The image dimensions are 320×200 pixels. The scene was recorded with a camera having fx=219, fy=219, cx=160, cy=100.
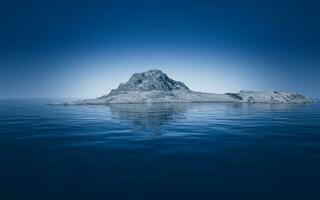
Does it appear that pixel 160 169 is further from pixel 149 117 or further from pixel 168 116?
pixel 168 116

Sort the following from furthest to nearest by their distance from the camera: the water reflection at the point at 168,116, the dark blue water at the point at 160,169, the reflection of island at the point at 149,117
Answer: the water reflection at the point at 168,116
the reflection of island at the point at 149,117
the dark blue water at the point at 160,169

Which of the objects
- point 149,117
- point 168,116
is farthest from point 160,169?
point 168,116

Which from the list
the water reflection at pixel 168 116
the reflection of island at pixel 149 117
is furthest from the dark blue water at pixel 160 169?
the reflection of island at pixel 149 117

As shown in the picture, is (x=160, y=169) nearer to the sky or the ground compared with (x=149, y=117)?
nearer to the ground

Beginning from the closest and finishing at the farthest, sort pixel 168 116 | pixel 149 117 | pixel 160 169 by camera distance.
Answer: pixel 160 169 < pixel 149 117 < pixel 168 116

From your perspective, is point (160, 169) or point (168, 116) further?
point (168, 116)

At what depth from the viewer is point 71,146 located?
23141 mm

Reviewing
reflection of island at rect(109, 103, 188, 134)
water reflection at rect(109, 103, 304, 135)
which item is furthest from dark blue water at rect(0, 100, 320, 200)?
reflection of island at rect(109, 103, 188, 134)

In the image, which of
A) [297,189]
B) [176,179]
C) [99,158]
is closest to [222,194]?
[176,179]

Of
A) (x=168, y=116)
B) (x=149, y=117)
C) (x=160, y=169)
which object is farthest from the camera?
(x=168, y=116)

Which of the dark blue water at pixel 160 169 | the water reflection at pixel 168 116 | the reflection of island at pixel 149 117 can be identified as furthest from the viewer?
the water reflection at pixel 168 116

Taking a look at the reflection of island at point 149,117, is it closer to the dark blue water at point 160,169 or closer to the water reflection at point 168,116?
the water reflection at point 168,116

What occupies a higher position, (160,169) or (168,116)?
(168,116)

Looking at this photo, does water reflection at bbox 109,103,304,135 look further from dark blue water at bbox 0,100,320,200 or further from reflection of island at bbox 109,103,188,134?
dark blue water at bbox 0,100,320,200
